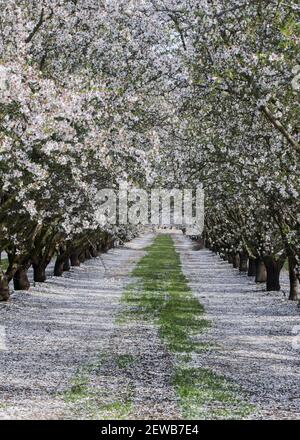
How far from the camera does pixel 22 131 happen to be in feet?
57.1

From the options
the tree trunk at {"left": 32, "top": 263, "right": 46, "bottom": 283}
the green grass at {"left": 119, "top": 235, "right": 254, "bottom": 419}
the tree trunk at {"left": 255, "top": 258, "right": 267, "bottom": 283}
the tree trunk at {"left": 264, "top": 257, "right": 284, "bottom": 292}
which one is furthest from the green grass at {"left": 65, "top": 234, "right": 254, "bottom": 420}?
the tree trunk at {"left": 255, "top": 258, "right": 267, "bottom": 283}

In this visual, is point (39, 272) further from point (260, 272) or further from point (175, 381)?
point (175, 381)

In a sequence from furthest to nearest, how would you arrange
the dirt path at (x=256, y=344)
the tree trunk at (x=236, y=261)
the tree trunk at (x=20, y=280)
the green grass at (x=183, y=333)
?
the tree trunk at (x=236, y=261) < the tree trunk at (x=20, y=280) < the dirt path at (x=256, y=344) < the green grass at (x=183, y=333)

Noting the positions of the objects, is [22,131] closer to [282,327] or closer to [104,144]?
[104,144]

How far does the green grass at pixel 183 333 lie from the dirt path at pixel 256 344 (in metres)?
0.40

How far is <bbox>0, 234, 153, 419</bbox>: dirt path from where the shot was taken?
1456 cm

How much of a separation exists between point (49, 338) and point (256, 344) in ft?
20.0

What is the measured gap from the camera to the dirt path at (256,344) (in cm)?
1568

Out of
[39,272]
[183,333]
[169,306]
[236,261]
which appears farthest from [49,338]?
[236,261]

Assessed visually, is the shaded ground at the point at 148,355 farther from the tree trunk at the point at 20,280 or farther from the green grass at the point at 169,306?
the tree trunk at the point at 20,280

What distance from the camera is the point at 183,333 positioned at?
2416 cm

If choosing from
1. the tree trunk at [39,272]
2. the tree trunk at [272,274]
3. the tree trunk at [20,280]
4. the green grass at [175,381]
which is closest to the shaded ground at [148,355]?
the green grass at [175,381]

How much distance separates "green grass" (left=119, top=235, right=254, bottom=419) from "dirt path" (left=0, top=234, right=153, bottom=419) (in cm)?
133

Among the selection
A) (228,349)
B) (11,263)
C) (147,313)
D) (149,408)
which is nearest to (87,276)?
(11,263)
